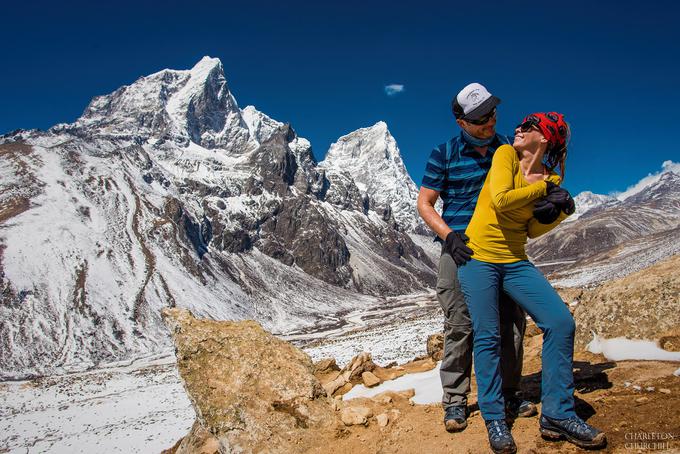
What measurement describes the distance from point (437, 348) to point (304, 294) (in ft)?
467

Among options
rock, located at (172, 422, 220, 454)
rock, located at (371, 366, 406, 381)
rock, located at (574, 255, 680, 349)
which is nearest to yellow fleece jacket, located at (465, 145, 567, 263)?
rock, located at (574, 255, 680, 349)

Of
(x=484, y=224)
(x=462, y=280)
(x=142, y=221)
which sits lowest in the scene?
(x=462, y=280)

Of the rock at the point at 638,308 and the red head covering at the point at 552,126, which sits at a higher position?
the red head covering at the point at 552,126

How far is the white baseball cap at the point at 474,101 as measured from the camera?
4977 mm

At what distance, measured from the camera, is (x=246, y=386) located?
6555 millimetres

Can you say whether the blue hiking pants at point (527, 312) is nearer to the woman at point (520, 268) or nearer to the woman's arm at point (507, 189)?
the woman at point (520, 268)

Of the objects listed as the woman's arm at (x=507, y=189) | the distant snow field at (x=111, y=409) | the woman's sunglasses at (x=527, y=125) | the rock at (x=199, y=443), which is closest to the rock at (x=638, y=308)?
the woman's arm at (x=507, y=189)

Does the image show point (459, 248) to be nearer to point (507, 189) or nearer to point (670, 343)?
point (507, 189)

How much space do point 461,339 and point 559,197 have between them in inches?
77.8

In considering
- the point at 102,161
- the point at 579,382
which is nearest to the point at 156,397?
the point at 579,382

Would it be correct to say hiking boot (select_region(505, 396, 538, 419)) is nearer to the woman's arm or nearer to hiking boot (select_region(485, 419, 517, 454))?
hiking boot (select_region(485, 419, 517, 454))

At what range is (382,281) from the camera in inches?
7633

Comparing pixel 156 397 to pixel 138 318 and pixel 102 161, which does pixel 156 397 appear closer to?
pixel 138 318

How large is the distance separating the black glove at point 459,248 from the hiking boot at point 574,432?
5.64 ft
